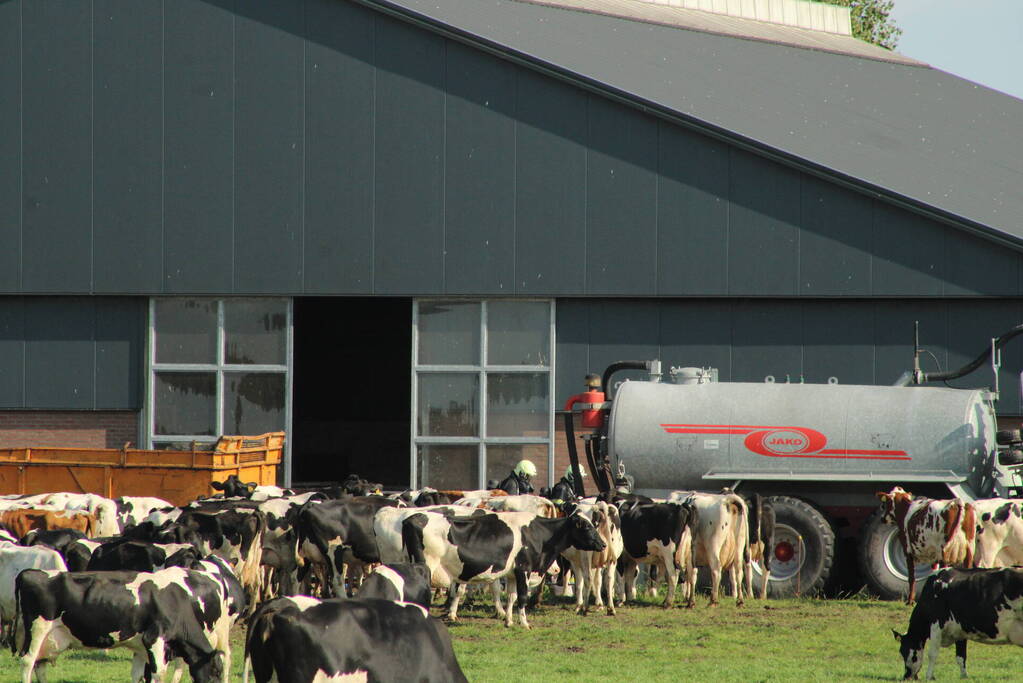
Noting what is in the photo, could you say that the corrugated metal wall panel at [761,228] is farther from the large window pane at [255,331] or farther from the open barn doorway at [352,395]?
the open barn doorway at [352,395]

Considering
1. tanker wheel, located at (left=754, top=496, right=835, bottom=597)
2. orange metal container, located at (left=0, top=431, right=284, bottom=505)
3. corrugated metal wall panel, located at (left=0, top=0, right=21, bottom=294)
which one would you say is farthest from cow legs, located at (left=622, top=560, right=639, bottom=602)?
corrugated metal wall panel, located at (left=0, top=0, right=21, bottom=294)

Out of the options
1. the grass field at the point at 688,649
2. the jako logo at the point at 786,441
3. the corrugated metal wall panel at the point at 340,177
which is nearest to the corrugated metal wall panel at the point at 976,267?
the jako logo at the point at 786,441

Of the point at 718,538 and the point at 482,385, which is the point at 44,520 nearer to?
the point at 718,538

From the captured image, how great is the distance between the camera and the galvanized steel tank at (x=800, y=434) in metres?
19.5

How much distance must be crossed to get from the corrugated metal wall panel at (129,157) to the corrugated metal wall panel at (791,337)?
8.61 metres

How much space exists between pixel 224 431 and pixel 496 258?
6.62 meters

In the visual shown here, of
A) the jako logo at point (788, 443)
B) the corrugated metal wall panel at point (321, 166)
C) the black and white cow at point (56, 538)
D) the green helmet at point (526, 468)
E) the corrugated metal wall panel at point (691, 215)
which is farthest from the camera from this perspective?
the corrugated metal wall panel at point (321, 166)

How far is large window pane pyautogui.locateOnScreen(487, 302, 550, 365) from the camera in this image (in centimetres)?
2675

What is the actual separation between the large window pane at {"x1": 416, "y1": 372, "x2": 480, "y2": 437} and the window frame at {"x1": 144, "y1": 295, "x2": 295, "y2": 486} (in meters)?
2.73

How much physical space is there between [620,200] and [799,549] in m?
9.42

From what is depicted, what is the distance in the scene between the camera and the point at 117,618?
38.8 feet

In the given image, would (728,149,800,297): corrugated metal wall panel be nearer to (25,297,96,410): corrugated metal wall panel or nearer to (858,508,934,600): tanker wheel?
(858,508,934,600): tanker wheel

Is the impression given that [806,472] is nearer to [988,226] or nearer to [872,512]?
[872,512]

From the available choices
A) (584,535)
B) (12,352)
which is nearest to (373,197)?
(12,352)
